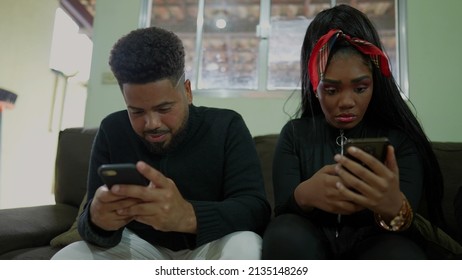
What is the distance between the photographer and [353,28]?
0.76 meters

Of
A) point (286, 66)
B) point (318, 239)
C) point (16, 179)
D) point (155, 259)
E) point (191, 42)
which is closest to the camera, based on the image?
point (318, 239)

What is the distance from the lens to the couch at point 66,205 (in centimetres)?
92

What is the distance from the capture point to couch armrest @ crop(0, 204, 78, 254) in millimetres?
926

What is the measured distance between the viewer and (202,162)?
2.54ft

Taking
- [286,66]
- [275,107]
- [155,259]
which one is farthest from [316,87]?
[286,66]

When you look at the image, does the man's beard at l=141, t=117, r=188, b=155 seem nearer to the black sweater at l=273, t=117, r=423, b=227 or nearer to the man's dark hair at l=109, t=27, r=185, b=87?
the man's dark hair at l=109, t=27, r=185, b=87

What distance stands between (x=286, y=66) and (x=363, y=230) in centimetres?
136

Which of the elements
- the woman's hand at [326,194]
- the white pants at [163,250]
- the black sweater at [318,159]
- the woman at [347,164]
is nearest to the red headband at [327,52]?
the woman at [347,164]

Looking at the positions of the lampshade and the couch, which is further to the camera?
the lampshade

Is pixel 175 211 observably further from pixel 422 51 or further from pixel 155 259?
pixel 422 51

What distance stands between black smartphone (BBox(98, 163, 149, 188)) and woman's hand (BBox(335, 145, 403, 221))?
31 cm

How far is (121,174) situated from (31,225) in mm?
653

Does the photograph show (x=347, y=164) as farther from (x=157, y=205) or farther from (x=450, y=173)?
(x=450, y=173)

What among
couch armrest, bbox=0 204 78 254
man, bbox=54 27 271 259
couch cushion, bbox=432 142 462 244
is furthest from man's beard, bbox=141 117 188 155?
couch cushion, bbox=432 142 462 244
